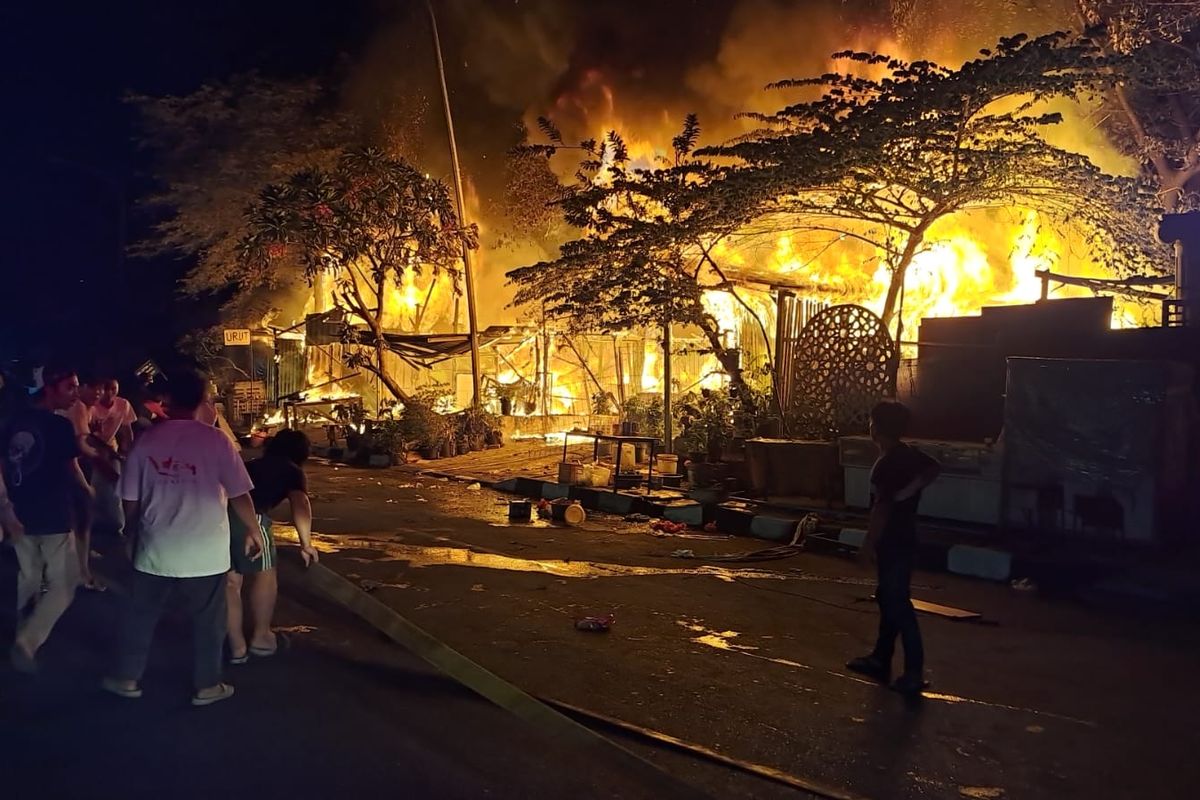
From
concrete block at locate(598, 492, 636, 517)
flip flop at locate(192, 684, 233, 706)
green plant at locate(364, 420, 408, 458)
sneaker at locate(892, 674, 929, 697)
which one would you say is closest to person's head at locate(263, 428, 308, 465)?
flip flop at locate(192, 684, 233, 706)

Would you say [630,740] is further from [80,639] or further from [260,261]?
[260,261]

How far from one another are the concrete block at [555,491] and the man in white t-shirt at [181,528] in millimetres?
8317

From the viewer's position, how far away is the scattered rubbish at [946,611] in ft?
22.4

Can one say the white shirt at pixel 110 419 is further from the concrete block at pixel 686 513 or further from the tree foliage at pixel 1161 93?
the tree foliage at pixel 1161 93

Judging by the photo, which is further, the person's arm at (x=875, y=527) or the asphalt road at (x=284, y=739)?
the person's arm at (x=875, y=527)

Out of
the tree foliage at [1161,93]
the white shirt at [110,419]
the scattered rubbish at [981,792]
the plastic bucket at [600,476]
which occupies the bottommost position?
the scattered rubbish at [981,792]

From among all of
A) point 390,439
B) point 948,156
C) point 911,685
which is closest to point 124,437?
point 911,685

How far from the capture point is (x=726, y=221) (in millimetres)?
12383

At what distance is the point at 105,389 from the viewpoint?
8477 mm

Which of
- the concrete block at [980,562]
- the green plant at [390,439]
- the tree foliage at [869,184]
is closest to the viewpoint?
the concrete block at [980,562]

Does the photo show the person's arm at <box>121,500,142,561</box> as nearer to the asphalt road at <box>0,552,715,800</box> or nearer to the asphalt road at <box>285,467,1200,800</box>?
the asphalt road at <box>0,552,715,800</box>

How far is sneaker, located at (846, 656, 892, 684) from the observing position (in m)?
Result: 5.38

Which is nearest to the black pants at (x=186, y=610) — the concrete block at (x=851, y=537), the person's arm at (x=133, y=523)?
the person's arm at (x=133, y=523)

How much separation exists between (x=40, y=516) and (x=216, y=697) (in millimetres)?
1716
